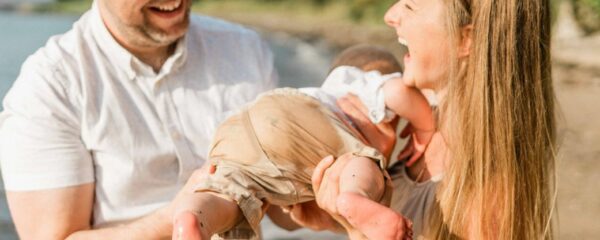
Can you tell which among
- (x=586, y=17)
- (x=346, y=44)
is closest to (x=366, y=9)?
(x=346, y=44)

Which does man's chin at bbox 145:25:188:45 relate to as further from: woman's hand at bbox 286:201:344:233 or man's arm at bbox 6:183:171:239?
woman's hand at bbox 286:201:344:233

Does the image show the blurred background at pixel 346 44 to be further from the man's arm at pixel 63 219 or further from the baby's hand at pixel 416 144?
the man's arm at pixel 63 219

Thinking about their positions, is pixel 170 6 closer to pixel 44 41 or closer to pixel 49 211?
pixel 49 211

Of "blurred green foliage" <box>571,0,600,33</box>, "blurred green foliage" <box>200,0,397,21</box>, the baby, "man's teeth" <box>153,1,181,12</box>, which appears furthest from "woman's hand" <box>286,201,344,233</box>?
"blurred green foliage" <box>200,0,397,21</box>

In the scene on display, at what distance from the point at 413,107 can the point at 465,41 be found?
12.7 inches

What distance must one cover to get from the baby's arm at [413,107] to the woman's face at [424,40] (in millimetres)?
79

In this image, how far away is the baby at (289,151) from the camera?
2.59 metres

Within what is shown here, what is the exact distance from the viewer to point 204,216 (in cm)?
252

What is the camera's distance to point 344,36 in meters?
24.1

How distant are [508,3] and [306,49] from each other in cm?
1932

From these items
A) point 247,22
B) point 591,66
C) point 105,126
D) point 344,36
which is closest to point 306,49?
point 344,36

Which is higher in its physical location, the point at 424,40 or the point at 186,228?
the point at 424,40

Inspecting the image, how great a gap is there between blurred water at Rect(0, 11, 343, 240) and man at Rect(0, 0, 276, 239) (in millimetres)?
3633

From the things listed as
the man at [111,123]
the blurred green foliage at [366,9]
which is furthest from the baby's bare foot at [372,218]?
the blurred green foliage at [366,9]
